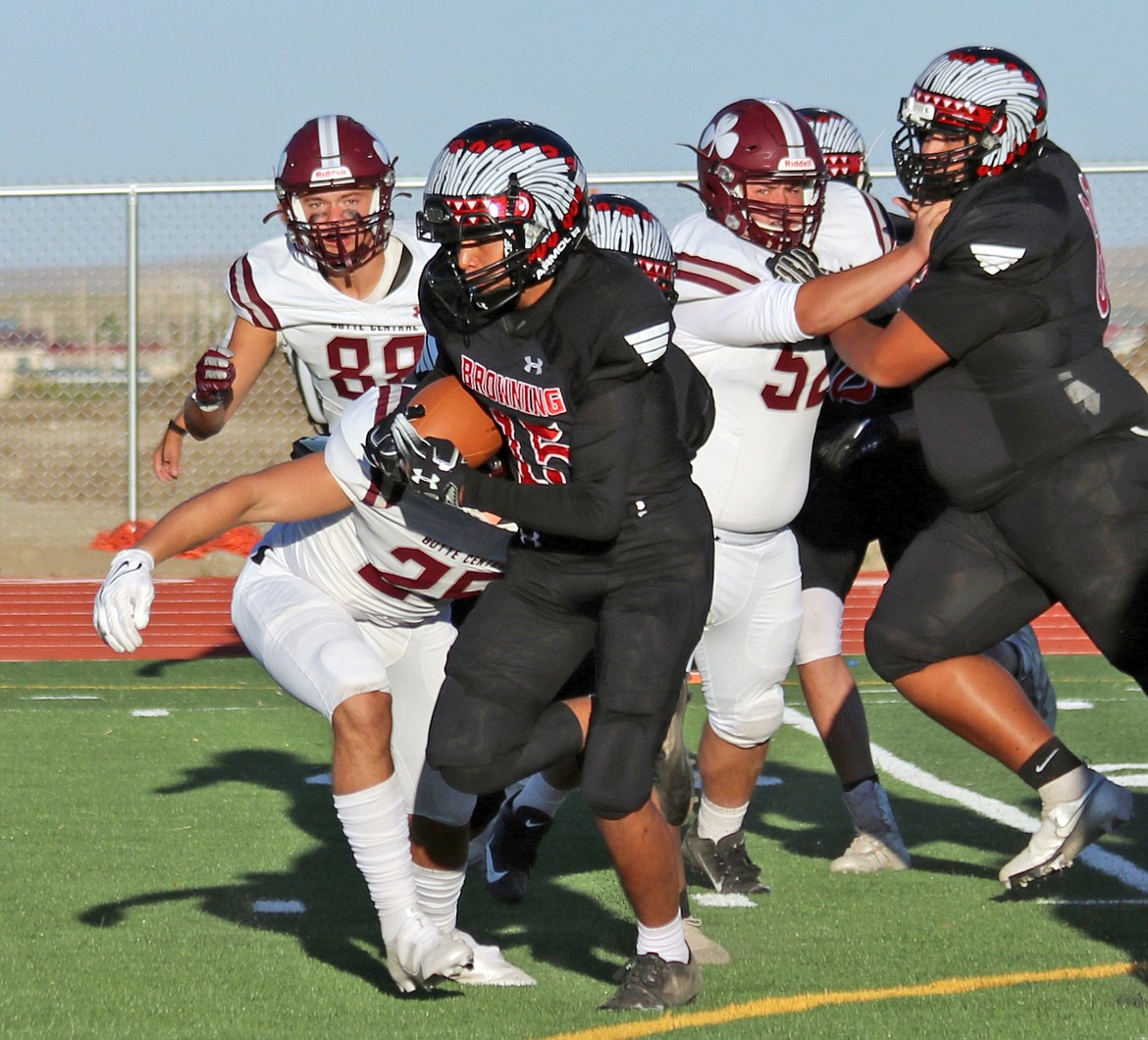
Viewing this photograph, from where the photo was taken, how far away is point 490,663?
3.47 metres

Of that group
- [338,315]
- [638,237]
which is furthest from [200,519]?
[338,315]

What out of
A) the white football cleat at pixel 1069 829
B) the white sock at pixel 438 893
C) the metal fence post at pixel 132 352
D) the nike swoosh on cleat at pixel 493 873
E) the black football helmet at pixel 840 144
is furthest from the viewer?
the metal fence post at pixel 132 352

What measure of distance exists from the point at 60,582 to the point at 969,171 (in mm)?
7819

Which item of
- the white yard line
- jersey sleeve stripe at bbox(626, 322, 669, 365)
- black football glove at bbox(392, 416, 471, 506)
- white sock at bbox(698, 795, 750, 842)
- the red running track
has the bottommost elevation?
the red running track

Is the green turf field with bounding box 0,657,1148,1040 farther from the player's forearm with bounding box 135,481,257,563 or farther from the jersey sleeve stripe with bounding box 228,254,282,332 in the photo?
the jersey sleeve stripe with bounding box 228,254,282,332

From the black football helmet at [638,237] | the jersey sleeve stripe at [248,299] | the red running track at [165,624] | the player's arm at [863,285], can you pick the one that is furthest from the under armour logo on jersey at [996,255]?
the red running track at [165,624]

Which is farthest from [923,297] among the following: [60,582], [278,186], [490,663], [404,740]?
[60,582]

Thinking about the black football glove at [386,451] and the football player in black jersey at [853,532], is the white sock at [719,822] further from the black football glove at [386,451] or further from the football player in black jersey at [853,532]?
the black football glove at [386,451]

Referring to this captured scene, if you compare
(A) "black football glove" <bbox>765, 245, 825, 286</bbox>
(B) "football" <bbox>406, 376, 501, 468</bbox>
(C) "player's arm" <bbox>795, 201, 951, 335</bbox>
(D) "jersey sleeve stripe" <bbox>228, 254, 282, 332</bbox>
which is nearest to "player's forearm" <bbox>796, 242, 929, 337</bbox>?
(C) "player's arm" <bbox>795, 201, 951, 335</bbox>

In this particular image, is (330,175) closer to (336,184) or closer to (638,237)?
(336,184)

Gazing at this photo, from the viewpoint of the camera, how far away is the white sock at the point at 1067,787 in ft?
13.1

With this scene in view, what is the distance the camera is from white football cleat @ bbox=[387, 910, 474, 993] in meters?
3.41

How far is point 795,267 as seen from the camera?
4113mm

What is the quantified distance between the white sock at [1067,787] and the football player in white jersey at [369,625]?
127 centimetres
